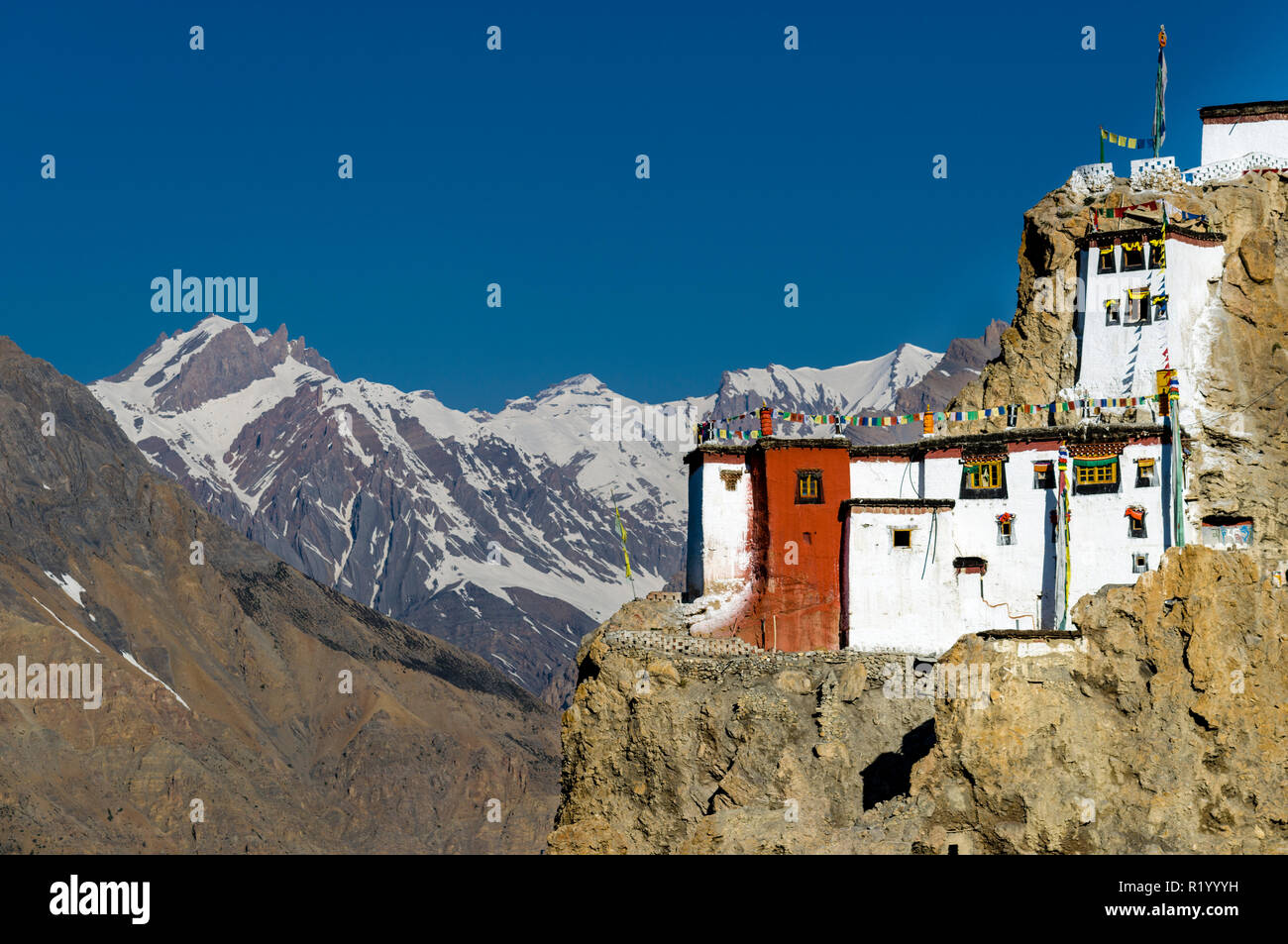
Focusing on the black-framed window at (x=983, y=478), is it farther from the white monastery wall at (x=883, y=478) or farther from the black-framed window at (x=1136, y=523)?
the black-framed window at (x=1136, y=523)

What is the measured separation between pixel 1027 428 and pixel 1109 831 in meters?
17.2

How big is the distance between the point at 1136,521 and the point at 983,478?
5.75 meters

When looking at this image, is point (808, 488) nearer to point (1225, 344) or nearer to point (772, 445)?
point (772, 445)

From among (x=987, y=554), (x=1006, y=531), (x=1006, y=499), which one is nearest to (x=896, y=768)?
(x=987, y=554)

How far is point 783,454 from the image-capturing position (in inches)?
2537

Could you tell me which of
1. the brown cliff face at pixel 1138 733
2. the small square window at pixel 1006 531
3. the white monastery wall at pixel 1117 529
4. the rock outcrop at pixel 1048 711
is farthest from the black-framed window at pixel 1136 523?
the brown cliff face at pixel 1138 733

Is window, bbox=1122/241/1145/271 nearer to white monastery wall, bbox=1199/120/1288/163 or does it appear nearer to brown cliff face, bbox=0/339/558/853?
white monastery wall, bbox=1199/120/1288/163

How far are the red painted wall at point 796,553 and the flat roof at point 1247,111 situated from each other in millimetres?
19800

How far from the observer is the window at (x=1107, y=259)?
63.8 m

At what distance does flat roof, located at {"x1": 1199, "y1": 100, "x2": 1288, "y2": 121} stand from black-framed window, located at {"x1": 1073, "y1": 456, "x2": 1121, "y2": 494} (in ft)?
54.2

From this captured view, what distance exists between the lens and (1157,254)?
6284 centimetres

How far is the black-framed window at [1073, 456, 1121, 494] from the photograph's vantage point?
59.6 metres
